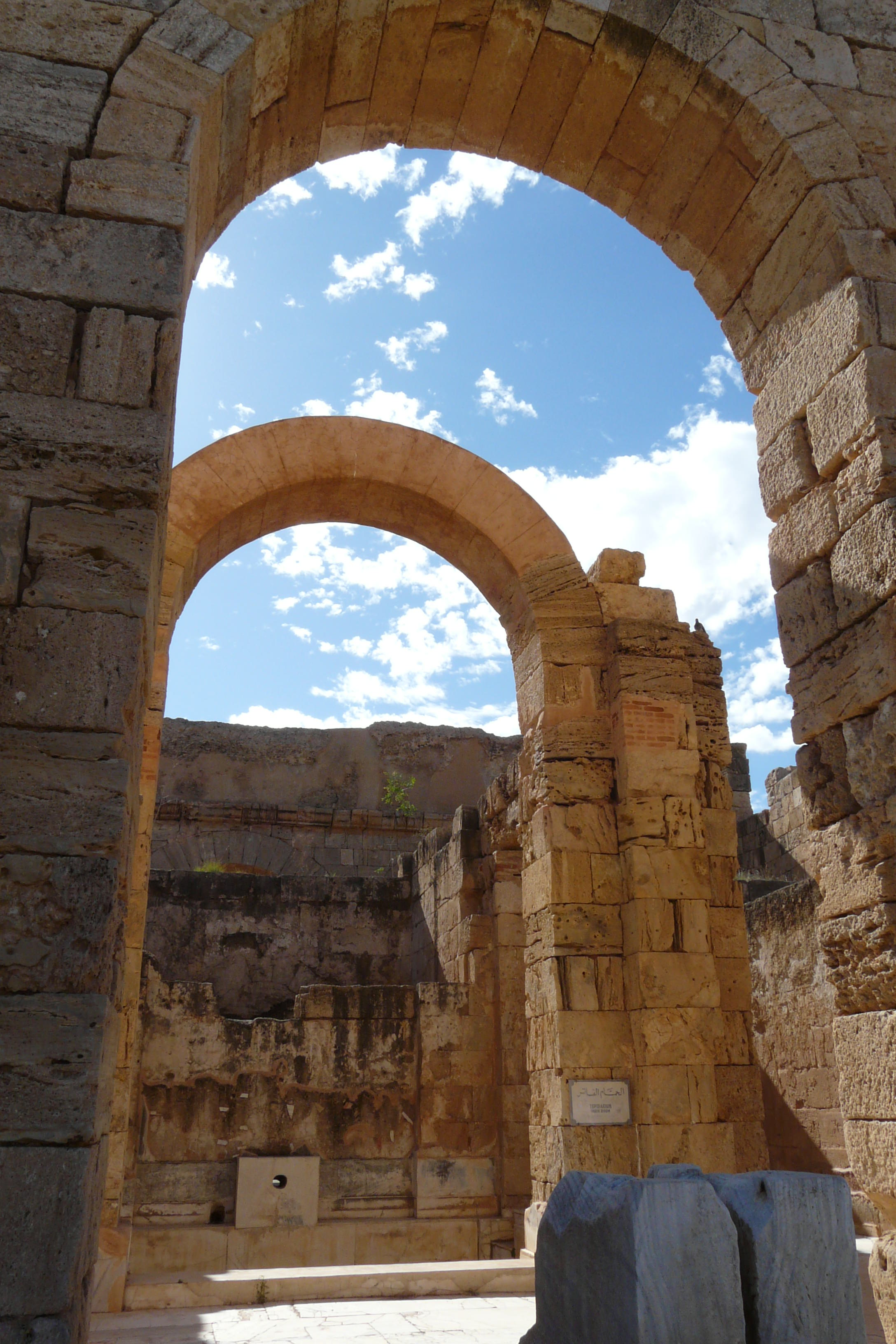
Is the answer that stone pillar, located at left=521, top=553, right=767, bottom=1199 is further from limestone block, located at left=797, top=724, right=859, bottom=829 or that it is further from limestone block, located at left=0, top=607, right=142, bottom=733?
limestone block, located at left=0, top=607, right=142, bottom=733

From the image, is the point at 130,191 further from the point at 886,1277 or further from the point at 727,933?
the point at 727,933

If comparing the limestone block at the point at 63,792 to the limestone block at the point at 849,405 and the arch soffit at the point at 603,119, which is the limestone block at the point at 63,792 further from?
the limestone block at the point at 849,405

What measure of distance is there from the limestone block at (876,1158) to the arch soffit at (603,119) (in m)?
3.46

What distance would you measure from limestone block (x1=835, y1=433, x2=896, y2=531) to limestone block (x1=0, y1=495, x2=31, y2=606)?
312cm

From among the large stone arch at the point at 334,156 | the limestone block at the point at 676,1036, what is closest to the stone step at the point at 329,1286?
the limestone block at the point at 676,1036

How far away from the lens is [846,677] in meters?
4.09

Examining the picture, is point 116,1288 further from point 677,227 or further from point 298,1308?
point 677,227

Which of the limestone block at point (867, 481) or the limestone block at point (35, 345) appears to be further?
the limestone block at point (867, 481)

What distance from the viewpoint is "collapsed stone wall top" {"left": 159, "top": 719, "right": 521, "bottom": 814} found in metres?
18.0

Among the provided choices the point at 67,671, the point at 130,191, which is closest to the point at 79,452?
the point at 67,671

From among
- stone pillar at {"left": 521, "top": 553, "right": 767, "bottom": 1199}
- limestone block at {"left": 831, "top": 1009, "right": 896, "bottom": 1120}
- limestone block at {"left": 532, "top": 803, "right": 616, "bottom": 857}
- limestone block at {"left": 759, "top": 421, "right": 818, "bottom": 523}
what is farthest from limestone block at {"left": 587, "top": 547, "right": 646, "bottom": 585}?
limestone block at {"left": 831, "top": 1009, "right": 896, "bottom": 1120}

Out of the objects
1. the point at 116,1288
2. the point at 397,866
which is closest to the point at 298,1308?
the point at 116,1288

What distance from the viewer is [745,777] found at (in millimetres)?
16312

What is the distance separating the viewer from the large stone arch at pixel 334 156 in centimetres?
280
